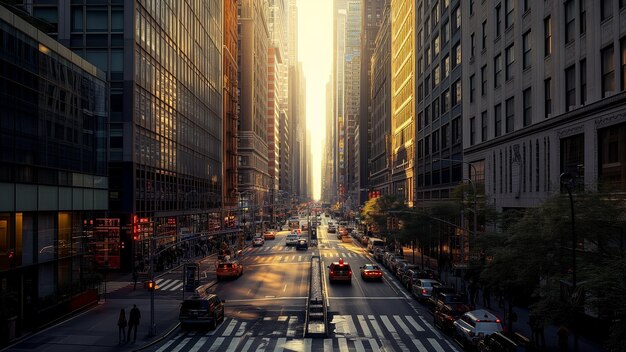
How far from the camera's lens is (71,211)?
3547cm

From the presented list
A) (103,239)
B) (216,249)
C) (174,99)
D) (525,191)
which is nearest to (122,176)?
(103,239)

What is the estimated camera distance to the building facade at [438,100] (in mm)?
63459

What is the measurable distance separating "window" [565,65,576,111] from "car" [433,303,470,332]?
13849mm

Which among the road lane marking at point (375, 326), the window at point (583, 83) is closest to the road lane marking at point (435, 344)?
the road lane marking at point (375, 326)

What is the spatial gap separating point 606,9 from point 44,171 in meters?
31.5

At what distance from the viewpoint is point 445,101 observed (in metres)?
69.2

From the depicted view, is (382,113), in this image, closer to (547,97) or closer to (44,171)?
(547,97)

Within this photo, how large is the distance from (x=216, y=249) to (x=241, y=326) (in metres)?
A: 52.9

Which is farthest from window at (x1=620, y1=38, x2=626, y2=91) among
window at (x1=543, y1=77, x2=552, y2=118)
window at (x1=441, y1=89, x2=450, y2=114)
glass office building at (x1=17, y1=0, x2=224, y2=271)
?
window at (x1=441, y1=89, x2=450, y2=114)

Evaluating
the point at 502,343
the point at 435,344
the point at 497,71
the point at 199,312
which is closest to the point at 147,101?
the point at 497,71

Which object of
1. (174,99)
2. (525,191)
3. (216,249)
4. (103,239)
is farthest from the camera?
(216,249)

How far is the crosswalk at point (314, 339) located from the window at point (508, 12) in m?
25.4

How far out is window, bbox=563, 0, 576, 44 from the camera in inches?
1363

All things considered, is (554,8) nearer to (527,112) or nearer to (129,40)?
(527,112)
